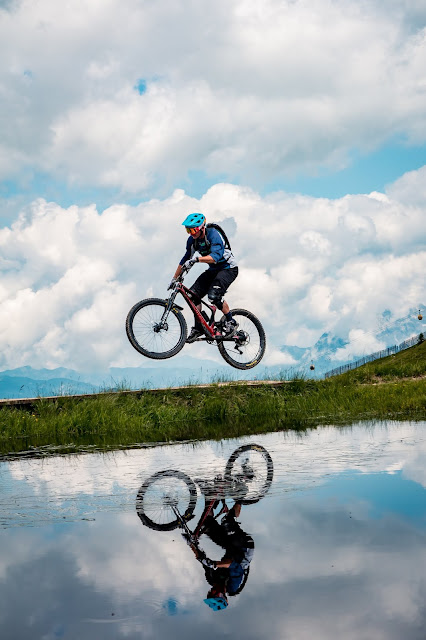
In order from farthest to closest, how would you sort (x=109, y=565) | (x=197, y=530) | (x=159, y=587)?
(x=197, y=530)
(x=109, y=565)
(x=159, y=587)

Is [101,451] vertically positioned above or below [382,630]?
above

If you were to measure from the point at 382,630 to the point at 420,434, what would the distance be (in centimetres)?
613

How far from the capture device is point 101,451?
8.69 meters

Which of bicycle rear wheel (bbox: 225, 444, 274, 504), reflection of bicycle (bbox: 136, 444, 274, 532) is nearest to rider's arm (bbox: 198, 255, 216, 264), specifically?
bicycle rear wheel (bbox: 225, 444, 274, 504)

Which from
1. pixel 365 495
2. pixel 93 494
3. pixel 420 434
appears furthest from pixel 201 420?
pixel 365 495

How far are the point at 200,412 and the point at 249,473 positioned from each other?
759 cm

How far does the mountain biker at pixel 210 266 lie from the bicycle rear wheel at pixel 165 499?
777 cm

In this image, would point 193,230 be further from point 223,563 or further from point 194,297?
point 223,563

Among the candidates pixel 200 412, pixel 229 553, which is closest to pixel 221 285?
pixel 200 412

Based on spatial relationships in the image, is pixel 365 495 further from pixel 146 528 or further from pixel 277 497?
pixel 146 528

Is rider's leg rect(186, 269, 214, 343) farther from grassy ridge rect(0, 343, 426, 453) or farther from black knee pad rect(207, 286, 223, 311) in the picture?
grassy ridge rect(0, 343, 426, 453)

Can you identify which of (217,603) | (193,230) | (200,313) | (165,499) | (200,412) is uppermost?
(193,230)

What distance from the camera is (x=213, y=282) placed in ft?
46.7

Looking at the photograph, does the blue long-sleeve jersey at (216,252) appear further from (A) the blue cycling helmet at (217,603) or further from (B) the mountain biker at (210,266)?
(A) the blue cycling helmet at (217,603)
